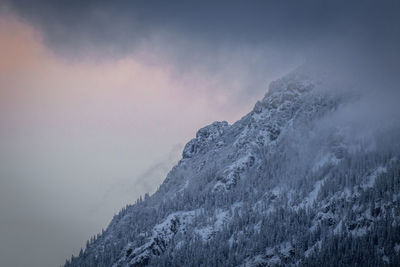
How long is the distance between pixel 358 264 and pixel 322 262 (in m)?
15.2

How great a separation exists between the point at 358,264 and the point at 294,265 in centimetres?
3242

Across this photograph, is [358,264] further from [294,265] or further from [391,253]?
[294,265]

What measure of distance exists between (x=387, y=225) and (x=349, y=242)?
61.9ft

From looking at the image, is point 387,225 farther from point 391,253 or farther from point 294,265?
point 294,265

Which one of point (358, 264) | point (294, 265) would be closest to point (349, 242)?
point (358, 264)

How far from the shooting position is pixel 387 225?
19000cm

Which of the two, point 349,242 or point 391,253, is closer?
point 391,253

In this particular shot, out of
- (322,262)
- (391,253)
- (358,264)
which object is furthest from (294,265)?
(391,253)

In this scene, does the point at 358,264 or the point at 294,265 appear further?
the point at 294,265

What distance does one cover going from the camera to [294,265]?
200 m

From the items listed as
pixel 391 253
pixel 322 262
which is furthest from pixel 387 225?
pixel 322 262

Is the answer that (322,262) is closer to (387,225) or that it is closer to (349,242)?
(349,242)

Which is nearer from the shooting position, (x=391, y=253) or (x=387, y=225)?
(x=391, y=253)

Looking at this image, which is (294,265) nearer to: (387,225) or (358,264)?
(358,264)
